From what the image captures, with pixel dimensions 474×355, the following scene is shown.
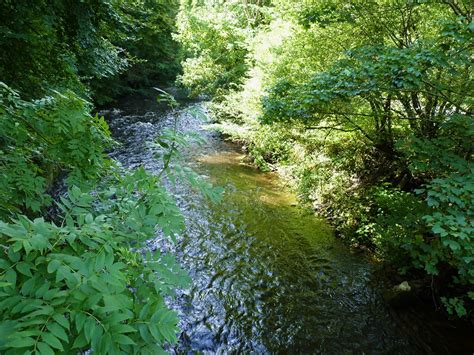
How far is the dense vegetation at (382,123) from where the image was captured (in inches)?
165

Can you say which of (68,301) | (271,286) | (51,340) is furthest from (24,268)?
→ (271,286)

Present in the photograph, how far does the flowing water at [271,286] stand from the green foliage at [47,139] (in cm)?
70

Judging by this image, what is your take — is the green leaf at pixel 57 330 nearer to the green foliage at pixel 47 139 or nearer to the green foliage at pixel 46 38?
the green foliage at pixel 47 139

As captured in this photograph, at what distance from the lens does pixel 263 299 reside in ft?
18.2

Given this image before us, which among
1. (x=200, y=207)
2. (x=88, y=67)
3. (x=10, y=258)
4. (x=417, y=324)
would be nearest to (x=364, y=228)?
(x=417, y=324)

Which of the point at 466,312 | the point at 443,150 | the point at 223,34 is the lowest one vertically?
the point at 466,312

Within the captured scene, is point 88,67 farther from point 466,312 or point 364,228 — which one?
point 466,312

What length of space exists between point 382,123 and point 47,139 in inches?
276

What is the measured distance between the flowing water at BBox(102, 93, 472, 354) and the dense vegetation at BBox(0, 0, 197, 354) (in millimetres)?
903

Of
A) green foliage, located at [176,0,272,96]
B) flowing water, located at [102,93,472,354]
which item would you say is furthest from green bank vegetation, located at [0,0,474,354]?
green foliage, located at [176,0,272,96]

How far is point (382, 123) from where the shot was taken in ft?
24.7

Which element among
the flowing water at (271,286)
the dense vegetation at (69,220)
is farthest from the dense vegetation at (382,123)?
the dense vegetation at (69,220)

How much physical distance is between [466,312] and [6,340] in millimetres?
6101

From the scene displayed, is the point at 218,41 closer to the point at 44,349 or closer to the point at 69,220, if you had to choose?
the point at 69,220
